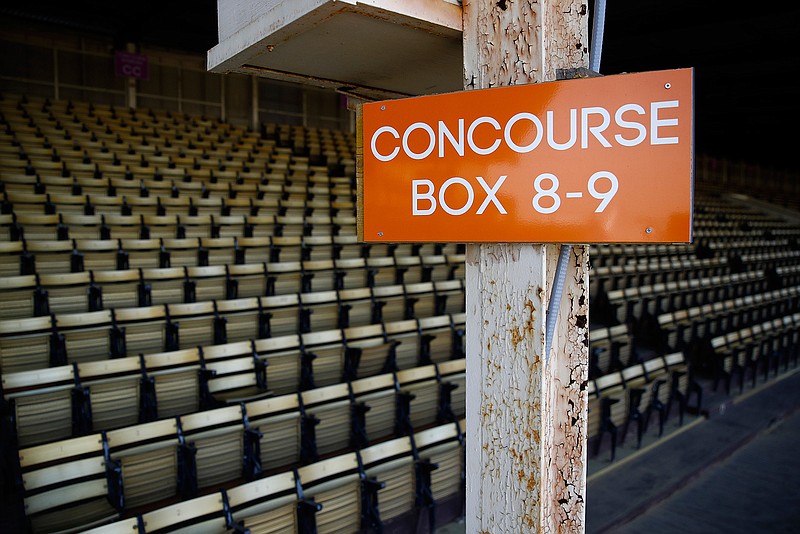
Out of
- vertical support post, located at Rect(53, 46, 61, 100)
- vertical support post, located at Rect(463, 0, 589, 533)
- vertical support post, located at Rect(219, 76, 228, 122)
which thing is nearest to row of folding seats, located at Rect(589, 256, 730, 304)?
vertical support post, located at Rect(463, 0, 589, 533)

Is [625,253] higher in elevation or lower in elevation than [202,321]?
higher

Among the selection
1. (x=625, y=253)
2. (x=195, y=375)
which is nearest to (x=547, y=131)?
(x=195, y=375)

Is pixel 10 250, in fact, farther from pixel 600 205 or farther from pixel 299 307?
pixel 600 205

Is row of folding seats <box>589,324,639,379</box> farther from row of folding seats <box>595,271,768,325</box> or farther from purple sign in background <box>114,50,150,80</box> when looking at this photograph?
purple sign in background <box>114,50,150,80</box>

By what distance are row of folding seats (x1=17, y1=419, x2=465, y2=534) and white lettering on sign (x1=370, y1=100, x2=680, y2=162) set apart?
7.01 feet

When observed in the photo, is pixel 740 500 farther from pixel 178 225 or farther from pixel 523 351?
pixel 178 225

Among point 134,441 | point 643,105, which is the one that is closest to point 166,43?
point 134,441

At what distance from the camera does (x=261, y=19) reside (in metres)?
1.00

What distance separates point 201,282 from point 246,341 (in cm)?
115

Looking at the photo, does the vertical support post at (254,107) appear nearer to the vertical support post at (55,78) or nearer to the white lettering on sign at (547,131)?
the vertical support post at (55,78)

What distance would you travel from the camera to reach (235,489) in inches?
110

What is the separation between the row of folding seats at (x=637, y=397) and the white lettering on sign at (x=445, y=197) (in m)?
3.66

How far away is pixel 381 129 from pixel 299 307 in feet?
13.2

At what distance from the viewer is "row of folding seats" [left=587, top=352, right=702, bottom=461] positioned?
175 inches
